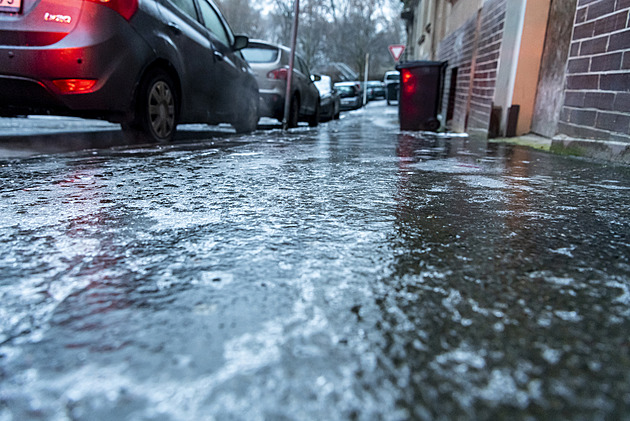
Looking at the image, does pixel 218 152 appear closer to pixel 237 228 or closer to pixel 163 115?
pixel 163 115

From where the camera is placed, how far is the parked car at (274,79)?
22.3ft

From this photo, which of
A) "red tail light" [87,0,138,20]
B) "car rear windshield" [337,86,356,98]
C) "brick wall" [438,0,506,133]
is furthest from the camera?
"car rear windshield" [337,86,356,98]

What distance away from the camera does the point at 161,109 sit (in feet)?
12.5

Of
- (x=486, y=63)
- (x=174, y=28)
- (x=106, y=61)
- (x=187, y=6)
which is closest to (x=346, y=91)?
(x=486, y=63)

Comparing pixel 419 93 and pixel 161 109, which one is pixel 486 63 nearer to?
pixel 419 93

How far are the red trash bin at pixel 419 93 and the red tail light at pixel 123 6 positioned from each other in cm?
488

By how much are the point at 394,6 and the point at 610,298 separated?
44.4m

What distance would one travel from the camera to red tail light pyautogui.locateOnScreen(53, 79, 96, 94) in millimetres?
3016

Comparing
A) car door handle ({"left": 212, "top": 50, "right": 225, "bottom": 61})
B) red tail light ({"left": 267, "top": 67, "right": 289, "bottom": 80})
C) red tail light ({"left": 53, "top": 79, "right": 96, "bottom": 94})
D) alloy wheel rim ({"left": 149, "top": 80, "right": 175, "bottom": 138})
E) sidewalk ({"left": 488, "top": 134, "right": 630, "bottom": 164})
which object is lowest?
sidewalk ({"left": 488, "top": 134, "right": 630, "bottom": 164})

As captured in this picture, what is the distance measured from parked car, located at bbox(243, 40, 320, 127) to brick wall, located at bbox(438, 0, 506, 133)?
8.88 feet

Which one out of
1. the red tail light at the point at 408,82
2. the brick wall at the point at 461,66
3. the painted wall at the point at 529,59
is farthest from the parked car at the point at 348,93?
the painted wall at the point at 529,59

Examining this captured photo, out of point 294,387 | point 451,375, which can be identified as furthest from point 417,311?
point 294,387

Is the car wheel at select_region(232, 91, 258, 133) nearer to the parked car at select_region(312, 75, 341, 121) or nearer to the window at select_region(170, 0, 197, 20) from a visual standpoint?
the window at select_region(170, 0, 197, 20)

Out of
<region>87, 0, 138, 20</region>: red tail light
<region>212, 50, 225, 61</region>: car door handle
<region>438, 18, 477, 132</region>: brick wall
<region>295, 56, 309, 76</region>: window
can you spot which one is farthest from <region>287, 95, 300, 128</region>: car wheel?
<region>87, 0, 138, 20</region>: red tail light
